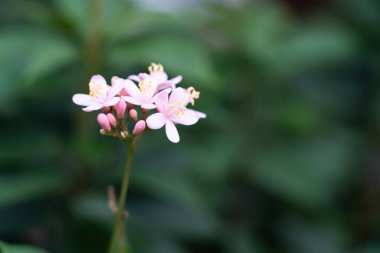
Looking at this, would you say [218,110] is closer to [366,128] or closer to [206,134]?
[206,134]

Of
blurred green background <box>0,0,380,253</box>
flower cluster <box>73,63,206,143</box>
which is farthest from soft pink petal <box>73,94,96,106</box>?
blurred green background <box>0,0,380,253</box>

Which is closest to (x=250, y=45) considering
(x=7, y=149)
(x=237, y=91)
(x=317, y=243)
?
(x=237, y=91)

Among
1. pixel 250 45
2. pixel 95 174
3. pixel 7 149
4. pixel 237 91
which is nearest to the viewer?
pixel 7 149

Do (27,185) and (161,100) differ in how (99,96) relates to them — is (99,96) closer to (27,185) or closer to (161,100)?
(161,100)

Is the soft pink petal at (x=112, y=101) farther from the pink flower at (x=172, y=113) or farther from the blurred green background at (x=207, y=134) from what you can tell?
the blurred green background at (x=207, y=134)

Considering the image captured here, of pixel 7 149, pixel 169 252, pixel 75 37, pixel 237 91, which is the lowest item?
pixel 169 252

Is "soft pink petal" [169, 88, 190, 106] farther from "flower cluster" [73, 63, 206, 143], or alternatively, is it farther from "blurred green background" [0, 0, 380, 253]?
"blurred green background" [0, 0, 380, 253]

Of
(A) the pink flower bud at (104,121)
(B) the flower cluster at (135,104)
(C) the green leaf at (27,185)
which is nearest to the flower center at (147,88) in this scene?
(B) the flower cluster at (135,104)
